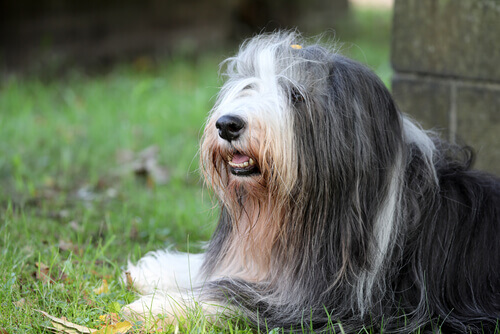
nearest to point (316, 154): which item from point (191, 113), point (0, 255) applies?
point (0, 255)

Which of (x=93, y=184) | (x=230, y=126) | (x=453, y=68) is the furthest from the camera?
(x=93, y=184)

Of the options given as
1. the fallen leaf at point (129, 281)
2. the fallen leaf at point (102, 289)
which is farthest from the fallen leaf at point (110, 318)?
the fallen leaf at point (129, 281)

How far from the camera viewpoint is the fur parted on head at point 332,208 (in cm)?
298

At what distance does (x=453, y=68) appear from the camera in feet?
15.3

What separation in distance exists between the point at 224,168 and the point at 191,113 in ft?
15.2

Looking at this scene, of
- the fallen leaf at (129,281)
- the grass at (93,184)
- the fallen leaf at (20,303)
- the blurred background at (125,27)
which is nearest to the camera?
the fallen leaf at (20,303)

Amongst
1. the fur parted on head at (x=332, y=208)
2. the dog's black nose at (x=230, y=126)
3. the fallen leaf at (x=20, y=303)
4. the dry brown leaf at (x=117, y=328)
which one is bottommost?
the fallen leaf at (x=20, y=303)

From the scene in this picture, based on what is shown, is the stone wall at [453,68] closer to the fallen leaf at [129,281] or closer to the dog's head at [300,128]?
the dog's head at [300,128]

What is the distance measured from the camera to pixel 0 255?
3740 millimetres

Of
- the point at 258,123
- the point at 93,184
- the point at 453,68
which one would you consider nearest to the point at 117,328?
the point at 258,123

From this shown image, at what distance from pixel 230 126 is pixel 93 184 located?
3281mm

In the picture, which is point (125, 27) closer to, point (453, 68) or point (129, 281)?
point (453, 68)

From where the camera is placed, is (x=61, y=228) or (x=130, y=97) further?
(x=130, y=97)

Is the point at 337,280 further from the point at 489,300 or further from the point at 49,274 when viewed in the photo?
the point at 49,274
